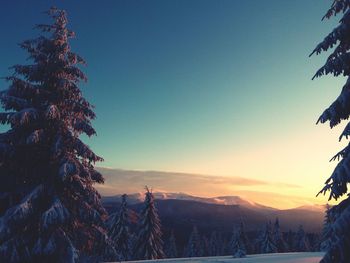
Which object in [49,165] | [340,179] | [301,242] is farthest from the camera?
[301,242]

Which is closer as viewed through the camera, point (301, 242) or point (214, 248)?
point (301, 242)

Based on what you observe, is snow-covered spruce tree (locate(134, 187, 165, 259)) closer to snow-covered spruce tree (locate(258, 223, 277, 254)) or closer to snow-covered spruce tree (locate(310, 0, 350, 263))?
snow-covered spruce tree (locate(258, 223, 277, 254))

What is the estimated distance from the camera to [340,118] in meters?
11.0

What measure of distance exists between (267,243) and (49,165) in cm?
5754

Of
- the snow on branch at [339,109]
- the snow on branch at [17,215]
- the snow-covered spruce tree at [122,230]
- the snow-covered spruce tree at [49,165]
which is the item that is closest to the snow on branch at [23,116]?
the snow-covered spruce tree at [49,165]

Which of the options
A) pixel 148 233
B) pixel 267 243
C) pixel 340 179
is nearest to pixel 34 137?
pixel 340 179

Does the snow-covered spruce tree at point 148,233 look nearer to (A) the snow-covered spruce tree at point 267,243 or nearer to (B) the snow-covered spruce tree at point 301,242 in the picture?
(A) the snow-covered spruce tree at point 267,243

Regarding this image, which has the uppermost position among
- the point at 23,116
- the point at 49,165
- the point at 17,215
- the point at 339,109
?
the point at 339,109

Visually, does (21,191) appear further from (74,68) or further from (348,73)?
(348,73)

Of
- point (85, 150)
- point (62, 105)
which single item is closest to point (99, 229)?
point (85, 150)

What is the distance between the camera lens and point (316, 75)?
11.6 meters

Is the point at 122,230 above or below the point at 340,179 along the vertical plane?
below

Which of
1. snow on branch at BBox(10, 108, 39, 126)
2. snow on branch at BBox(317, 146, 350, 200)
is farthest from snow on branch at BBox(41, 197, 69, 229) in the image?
snow on branch at BBox(317, 146, 350, 200)

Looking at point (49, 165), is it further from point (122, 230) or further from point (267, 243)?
point (267, 243)
